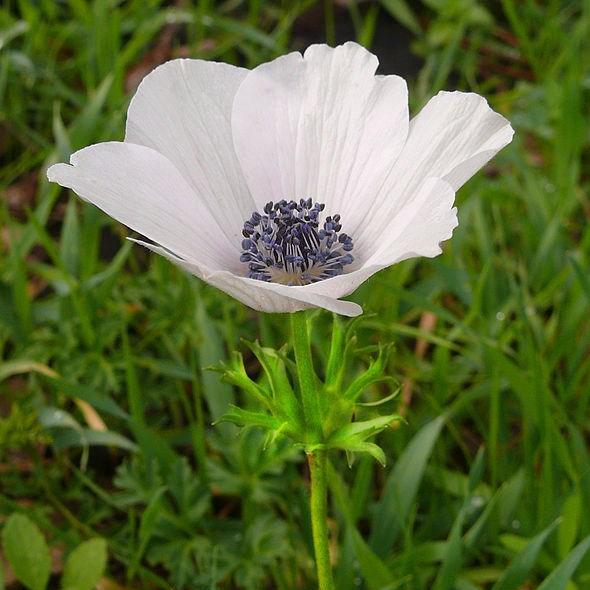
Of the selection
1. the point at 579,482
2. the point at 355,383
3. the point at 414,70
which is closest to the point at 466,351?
the point at 579,482

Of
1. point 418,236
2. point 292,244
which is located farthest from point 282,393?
point 418,236

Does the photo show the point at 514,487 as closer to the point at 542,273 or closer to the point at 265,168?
the point at 542,273

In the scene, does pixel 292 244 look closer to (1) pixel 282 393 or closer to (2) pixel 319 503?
(1) pixel 282 393

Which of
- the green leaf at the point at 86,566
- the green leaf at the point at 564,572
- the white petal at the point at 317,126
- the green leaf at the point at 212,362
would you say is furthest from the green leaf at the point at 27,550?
the green leaf at the point at 564,572

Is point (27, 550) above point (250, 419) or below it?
below

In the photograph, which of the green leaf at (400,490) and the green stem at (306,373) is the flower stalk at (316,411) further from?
the green leaf at (400,490)

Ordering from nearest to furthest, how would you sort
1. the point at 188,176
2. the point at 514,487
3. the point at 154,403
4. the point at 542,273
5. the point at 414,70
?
the point at 188,176, the point at 514,487, the point at 154,403, the point at 542,273, the point at 414,70
